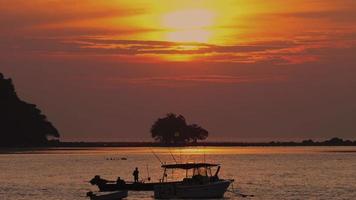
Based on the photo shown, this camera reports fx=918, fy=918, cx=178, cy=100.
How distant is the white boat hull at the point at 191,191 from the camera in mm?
80000

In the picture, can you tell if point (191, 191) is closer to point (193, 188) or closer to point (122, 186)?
point (193, 188)

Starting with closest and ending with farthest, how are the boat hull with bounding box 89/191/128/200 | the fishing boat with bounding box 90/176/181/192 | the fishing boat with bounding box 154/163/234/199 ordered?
the boat hull with bounding box 89/191/128/200 < the fishing boat with bounding box 154/163/234/199 < the fishing boat with bounding box 90/176/181/192

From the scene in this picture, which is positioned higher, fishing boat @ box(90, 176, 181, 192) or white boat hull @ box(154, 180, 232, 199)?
fishing boat @ box(90, 176, 181, 192)

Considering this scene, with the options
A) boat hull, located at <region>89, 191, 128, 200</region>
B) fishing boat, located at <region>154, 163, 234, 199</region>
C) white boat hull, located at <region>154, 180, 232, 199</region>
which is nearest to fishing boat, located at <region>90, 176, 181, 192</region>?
boat hull, located at <region>89, 191, 128, 200</region>

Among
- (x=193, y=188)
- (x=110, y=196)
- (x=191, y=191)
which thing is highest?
(x=193, y=188)

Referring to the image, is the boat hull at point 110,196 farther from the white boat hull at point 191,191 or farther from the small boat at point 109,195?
the white boat hull at point 191,191

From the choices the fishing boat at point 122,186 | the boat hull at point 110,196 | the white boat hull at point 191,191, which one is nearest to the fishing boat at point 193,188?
the white boat hull at point 191,191

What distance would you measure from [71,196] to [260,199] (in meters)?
18.2

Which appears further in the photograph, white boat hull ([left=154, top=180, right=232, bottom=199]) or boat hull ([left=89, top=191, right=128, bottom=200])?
white boat hull ([left=154, top=180, right=232, bottom=199])

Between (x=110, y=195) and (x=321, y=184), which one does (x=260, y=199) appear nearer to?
(x=110, y=195)

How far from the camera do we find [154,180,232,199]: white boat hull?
3150 inches

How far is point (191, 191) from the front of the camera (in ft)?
263

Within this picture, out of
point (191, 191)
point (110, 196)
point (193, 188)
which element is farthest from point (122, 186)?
point (193, 188)

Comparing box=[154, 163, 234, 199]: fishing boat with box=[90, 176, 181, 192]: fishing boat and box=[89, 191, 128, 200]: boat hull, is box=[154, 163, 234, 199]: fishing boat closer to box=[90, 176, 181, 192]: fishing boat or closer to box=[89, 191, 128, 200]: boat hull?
box=[89, 191, 128, 200]: boat hull
